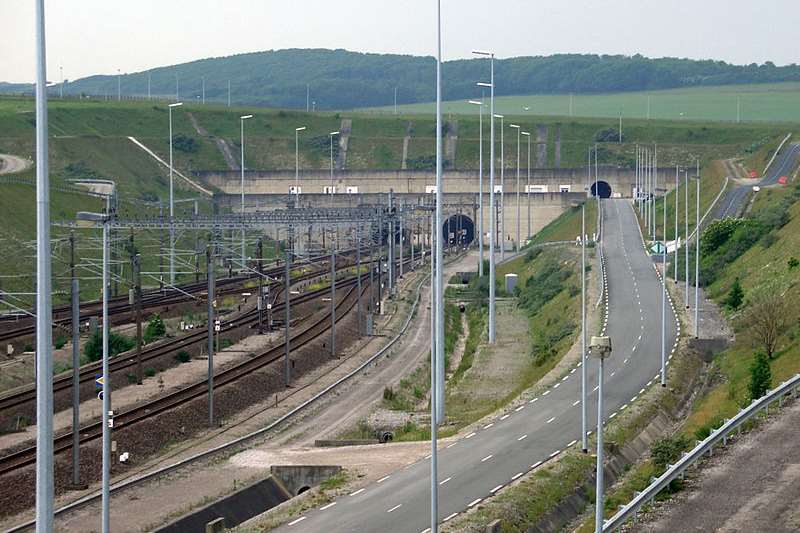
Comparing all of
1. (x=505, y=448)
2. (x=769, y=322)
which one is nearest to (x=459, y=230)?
(x=769, y=322)

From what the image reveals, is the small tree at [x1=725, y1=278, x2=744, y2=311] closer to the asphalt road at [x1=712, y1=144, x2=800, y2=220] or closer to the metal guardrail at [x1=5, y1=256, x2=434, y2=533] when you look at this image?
the metal guardrail at [x1=5, y1=256, x2=434, y2=533]

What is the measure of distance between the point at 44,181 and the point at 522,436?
82.2 feet

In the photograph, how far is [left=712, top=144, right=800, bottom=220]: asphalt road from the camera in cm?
9588

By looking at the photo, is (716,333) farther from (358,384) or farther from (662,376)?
(358,384)

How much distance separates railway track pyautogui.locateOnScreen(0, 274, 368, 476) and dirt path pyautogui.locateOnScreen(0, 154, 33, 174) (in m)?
50.0

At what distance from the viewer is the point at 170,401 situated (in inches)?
1860

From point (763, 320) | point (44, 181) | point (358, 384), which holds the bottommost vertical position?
point (358, 384)

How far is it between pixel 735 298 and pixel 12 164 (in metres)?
75.5

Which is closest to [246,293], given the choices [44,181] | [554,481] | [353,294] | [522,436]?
[353,294]

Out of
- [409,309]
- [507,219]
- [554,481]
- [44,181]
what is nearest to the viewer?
[44,181]

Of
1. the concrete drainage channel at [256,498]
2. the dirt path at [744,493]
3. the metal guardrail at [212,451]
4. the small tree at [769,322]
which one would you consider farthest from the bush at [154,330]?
the dirt path at [744,493]

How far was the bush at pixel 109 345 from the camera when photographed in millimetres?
57656

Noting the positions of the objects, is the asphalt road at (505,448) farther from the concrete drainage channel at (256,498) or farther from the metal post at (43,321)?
the metal post at (43,321)

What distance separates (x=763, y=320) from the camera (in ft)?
160
